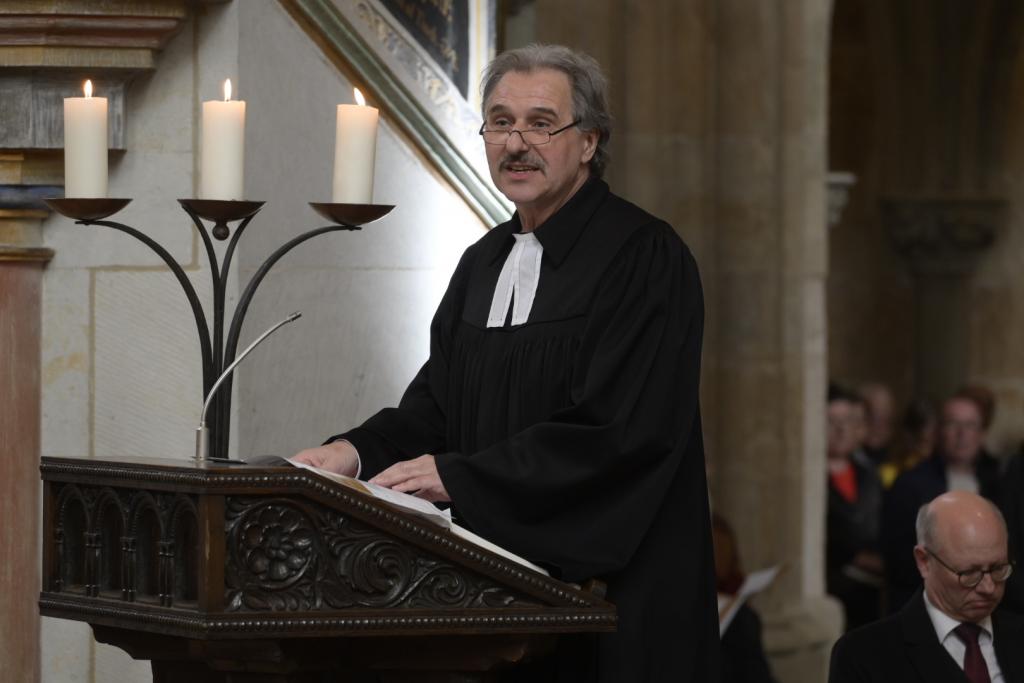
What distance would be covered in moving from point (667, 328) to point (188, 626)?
3.09 ft

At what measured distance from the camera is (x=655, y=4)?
24.6 ft

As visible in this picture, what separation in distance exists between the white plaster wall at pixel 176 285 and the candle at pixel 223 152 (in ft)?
2.59

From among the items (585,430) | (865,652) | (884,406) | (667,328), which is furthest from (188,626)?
(884,406)

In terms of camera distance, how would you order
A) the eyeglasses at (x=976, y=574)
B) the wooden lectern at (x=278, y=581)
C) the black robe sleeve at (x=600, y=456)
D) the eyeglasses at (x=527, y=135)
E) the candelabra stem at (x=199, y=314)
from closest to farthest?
the wooden lectern at (x=278, y=581) < the black robe sleeve at (x=600, y=456) < the eyeglasses at (x=527, y=135) < the candelabra stem at (x=199, y=314) < the eyeglasses at (x=976, y=574)

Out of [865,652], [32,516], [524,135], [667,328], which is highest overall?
[524,135]

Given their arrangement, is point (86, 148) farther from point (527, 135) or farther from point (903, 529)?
point (903, 529)

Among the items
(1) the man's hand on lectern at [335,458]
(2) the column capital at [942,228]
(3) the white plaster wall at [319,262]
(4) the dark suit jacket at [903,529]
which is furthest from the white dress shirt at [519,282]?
(2) the column capital at [942,228]

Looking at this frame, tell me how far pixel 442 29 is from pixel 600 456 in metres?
1.92

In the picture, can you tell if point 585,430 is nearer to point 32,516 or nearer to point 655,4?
point 32,516

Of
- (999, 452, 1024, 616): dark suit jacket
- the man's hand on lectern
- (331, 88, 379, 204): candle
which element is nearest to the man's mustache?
(331, 88, 379, 204): candle

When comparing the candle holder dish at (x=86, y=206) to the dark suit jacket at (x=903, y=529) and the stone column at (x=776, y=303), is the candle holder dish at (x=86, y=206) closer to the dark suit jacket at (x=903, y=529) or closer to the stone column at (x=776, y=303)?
the dark suit jacket at (x=903, y=529)

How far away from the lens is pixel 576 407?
299 cm

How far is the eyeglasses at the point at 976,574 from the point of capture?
4.35 metres

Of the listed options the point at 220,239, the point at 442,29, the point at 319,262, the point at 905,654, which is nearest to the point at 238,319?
the point at 220,239
